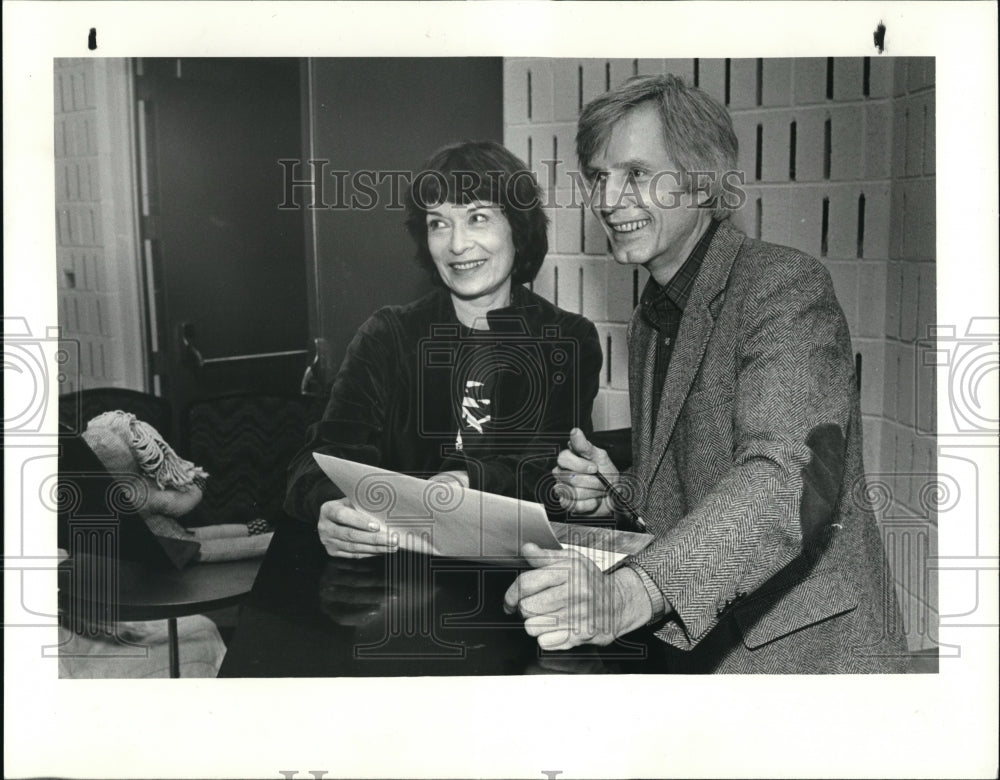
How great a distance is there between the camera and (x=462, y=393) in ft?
4.66

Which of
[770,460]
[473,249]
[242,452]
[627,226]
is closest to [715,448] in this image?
[770,460]

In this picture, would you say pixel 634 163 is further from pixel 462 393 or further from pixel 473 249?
pixel 462 393

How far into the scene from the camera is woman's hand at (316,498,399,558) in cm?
140

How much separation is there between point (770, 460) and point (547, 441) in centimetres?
34

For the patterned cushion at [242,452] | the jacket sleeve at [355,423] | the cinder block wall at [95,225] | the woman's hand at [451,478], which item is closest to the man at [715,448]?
the woman's hand at [451,478]

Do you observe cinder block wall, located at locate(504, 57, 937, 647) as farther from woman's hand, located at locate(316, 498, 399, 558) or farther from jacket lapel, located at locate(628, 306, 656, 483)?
woman's hand, located at locate(316, 498, 399, 558)

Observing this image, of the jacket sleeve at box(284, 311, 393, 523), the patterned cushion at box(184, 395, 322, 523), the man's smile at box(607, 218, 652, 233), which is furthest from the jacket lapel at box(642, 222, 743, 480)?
the patterned cushion at box(184, 395, 322, 523)

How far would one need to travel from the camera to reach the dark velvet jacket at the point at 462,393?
142 cm

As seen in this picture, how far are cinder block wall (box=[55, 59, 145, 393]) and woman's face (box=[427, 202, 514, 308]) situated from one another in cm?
47

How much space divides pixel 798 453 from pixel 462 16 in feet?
2.59

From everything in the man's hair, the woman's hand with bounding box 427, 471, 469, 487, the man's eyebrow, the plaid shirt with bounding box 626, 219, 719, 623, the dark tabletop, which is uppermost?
the man's hair

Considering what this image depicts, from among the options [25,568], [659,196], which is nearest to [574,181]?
[659,196]

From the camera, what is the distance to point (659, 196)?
1.38m

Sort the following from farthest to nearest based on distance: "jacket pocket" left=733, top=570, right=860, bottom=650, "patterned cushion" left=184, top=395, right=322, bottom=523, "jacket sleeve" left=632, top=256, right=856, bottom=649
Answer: "patterned cushion" left=184, top=395, right=322, bottom=523, "jacket pocket" left=733, top=570, right=860, bottom=650, "jacket sleeve" left=632, top=256, right=856, bottom=649
